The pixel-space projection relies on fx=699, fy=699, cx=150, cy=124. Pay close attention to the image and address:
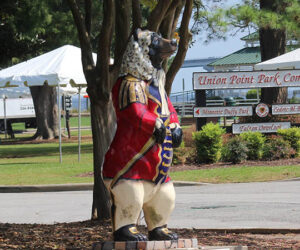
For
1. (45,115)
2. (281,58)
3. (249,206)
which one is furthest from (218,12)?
(45,115)

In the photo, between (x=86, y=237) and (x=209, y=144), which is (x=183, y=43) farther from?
(x=209, y=144)

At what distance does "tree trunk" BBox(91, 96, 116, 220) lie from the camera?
28.9 feet

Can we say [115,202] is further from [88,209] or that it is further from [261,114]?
[261,114]

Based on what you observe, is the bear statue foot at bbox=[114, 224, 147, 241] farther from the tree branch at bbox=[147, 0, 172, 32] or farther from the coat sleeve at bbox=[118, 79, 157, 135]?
the tree branch at bbox=[147, 0, 172, 32]

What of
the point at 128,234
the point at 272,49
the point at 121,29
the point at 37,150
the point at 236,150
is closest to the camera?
the point at 128,234

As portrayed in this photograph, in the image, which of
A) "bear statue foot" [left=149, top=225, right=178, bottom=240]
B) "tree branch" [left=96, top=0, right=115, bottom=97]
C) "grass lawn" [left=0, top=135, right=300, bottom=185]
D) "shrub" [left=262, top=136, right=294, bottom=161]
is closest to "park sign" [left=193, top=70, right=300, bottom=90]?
"shrub" [left=262, top=136, right=294, bottom=161]

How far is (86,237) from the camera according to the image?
25.4ft

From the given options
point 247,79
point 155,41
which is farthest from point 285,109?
point 155,41

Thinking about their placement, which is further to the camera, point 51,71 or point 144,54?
point 51,71

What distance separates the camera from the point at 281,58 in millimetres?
23625

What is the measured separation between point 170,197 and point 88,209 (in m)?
6.27

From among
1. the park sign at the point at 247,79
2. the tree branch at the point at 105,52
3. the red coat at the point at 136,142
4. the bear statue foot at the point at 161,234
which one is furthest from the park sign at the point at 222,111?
the red coat at the point at 136,142

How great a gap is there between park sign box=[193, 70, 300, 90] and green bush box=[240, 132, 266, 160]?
297 cm

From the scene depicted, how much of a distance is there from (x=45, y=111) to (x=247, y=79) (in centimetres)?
1395
